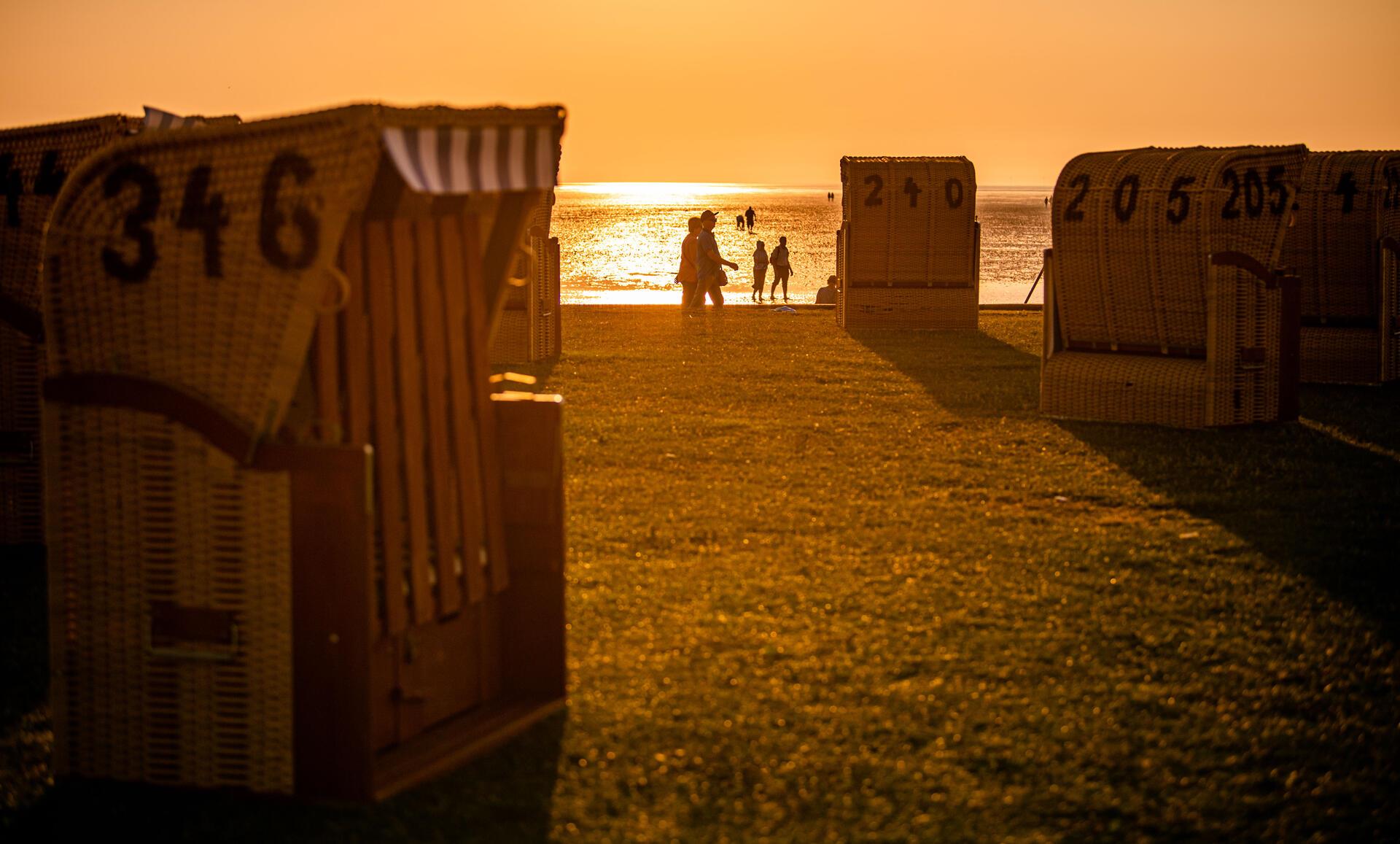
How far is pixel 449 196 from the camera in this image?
5734 millimetres

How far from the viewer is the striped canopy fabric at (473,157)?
4.68m

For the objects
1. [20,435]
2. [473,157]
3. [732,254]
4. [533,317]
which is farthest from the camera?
[732,254]

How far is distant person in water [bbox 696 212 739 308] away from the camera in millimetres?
28391

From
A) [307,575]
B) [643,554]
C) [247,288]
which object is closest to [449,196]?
[247,288]

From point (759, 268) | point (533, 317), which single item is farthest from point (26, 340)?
point (759, 268)

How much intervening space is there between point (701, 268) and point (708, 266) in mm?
163

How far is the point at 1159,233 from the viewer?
43.4ft

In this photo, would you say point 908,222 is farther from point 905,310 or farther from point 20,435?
point 20,435

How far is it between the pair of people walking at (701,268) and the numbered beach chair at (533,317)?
8568mm

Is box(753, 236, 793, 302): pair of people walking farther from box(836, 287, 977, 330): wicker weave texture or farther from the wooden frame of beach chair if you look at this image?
the wooden frame of beach chair

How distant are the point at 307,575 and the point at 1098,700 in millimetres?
3197

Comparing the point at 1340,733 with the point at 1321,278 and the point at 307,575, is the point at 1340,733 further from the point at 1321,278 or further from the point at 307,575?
the point at 1321,278

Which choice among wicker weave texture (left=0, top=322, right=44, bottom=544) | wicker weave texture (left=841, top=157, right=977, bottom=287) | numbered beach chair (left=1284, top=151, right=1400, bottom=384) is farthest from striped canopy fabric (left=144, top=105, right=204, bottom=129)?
wicker weave texture (left=841, top=157, right=977, bottom=287)

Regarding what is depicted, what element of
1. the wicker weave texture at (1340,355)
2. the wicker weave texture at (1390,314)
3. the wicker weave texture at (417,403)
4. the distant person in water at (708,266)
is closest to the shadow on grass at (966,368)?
the wicker weave texture at (1340,355)
